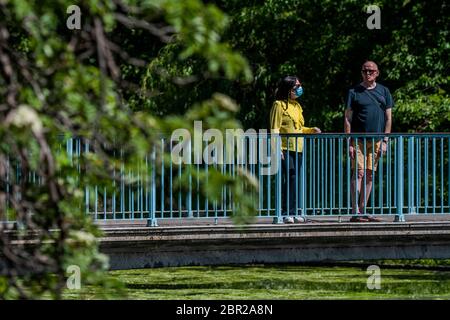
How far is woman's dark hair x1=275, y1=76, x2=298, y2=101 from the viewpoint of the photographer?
17.2m

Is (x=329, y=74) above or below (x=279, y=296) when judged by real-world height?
above

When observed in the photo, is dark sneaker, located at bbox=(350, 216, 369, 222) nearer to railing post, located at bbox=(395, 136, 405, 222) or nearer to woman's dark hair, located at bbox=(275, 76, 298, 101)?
railing post, located at bbox=(395, 136, 405, 222)

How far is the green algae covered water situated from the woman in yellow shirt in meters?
2.34

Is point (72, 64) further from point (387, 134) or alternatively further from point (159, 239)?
point (387, 134)

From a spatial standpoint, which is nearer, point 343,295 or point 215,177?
point 215,177

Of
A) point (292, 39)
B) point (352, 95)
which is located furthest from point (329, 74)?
point (352, 95)

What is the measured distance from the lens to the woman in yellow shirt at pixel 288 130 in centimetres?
1730

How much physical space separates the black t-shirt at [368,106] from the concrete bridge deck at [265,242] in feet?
3.72

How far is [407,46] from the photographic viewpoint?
2902 centimetres

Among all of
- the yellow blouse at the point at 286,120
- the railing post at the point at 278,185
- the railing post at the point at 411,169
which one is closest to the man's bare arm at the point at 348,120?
the yellow blouse at the point at 286,120

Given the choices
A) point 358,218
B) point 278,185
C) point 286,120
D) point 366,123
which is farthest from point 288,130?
point 358,218

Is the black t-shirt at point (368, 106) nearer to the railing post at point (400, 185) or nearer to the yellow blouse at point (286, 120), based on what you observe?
the railing post at point (400, 185)

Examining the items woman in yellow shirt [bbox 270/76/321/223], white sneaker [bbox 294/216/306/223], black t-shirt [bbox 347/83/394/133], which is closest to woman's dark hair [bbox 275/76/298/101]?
woman in yellow shirt [bbox 270/76/321/223]

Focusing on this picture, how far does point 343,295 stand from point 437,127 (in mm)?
8142
